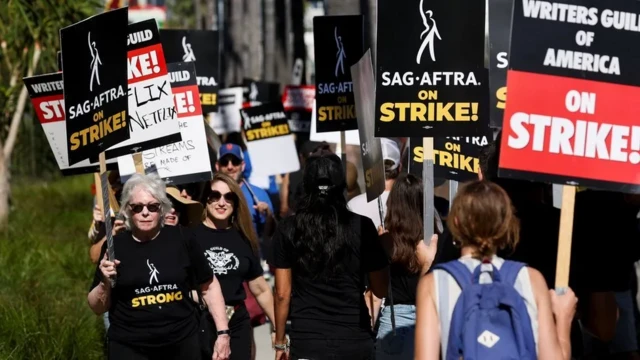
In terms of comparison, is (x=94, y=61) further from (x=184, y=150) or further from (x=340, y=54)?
(x=340, y=54)

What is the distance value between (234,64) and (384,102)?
84.1 feet

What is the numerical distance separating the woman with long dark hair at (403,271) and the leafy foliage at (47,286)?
303 cm

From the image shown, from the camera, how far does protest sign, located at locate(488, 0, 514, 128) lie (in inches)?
331

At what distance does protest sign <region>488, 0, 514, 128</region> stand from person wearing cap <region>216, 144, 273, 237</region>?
3.46m

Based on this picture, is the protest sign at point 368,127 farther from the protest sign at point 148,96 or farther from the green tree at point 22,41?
the green tree at point 22,41

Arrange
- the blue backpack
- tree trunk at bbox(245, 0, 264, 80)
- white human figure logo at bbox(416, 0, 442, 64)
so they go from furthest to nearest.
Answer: tree trunk at bbox(245, 0, 264, 80), white human figure logo at bbox(416, 0, 442, 64), the blue backpack

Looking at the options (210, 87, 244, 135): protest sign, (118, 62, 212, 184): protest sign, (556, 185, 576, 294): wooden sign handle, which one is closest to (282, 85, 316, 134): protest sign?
(210, 87, 244, 135): protest sign

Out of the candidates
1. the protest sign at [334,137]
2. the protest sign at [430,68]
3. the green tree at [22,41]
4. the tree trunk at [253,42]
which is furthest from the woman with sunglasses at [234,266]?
the tree trunk at [253,42]

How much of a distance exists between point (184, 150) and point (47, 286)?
406 centimetres

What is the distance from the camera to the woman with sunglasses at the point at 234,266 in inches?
316

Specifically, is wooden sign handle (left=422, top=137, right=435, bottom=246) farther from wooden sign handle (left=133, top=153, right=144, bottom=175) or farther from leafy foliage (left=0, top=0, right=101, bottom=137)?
leafy foliage (left=0, top=0, right=101, bottom=137)

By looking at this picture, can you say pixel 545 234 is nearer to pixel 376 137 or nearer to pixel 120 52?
pixel 376 137

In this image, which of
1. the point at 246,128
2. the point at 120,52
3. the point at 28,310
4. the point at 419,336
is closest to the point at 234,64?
the point at 246,128

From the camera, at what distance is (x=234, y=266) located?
8.05 meters
